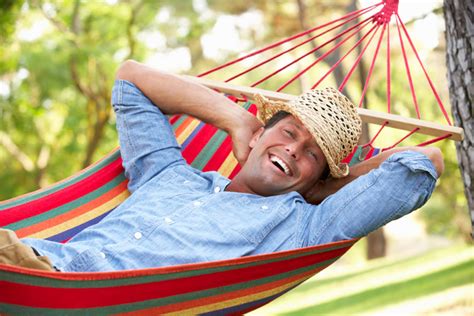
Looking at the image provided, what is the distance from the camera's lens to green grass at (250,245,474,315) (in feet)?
21.3

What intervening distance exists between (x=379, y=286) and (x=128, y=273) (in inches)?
230

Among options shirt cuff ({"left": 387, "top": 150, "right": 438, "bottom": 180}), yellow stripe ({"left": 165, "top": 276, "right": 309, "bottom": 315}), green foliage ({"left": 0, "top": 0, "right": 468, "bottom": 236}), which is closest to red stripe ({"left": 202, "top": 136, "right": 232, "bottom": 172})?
yellow stripe ({"left": 165, "top": 276, "right": 309, "bottom": 315})

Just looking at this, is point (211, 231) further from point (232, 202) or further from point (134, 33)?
point (134, 33)

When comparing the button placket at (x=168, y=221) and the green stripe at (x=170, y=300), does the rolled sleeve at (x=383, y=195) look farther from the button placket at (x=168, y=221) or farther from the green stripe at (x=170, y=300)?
the button placket at (x=168, y=221)

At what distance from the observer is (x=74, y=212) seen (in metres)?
2.65

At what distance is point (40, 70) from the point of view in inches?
434

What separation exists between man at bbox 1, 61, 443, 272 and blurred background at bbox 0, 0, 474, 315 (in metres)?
2.66

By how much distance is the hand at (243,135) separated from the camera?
2.59 m

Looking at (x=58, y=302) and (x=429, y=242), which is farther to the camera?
(x=429, y=242)

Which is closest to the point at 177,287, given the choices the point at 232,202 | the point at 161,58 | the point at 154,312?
the point at 154,312

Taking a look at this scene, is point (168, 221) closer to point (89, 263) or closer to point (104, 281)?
point (89, 263)

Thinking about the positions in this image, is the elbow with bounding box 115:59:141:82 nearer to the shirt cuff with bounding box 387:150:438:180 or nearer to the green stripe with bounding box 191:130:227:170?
the green stripe with bounding box 191:130:227:170

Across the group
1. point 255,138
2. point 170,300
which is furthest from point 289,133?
point 170,300

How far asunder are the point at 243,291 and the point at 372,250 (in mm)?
10132
